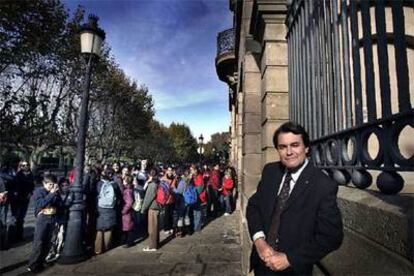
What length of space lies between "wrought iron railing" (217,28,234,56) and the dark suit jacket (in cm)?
1712

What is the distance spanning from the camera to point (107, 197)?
8133 mm

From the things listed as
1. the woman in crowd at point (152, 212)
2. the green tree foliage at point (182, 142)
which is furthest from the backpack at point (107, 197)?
the green tree foliage at point (182, 142)

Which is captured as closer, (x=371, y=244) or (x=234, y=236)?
(x=371, y=244)

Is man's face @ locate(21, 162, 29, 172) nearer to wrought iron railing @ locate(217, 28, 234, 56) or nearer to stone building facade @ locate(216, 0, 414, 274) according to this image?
stone building facade @ locate(216, 0, 414, 274)

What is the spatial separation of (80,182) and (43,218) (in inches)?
45.4

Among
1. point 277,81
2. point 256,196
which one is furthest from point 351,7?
point 277,81

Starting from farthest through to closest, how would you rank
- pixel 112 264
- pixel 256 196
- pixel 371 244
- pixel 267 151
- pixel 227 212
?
pixel 227 212, pixel 112 264, pixel 267 151, pixel 256 196, pixel 371 244

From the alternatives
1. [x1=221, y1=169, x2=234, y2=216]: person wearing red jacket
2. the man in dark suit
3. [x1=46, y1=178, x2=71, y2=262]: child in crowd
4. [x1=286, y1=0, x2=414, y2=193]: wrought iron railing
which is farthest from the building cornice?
[x1=221, y1=169, x2=234, y2=216]: person wearing red jacket

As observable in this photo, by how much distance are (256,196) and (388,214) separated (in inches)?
34.7

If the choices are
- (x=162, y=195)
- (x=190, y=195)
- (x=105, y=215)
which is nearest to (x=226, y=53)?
(x=190, y=195)

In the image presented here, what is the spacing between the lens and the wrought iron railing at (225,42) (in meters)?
18.9

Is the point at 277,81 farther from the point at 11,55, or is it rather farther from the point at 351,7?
the point at 11,55

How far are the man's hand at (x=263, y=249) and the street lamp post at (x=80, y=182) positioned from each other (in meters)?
6.12

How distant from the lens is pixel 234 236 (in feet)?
33.1
